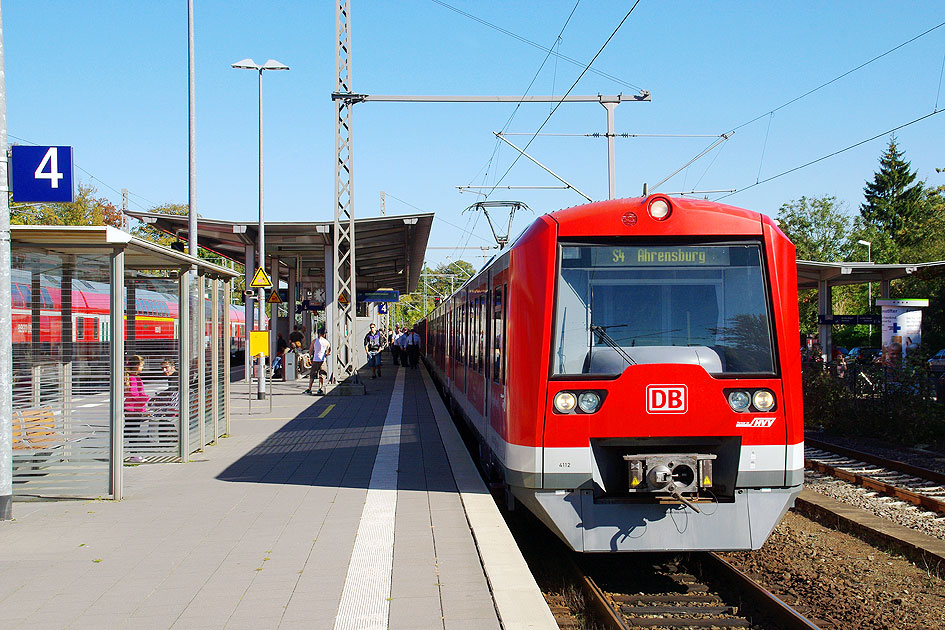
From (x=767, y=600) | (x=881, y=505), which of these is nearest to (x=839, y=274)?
(x=881, y=505)

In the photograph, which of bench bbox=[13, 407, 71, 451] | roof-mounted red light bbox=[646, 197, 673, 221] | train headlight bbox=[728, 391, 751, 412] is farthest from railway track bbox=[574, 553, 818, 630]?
bench bbox=[13, 407, 71, 451]

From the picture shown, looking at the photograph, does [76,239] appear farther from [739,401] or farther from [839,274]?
[839,274]

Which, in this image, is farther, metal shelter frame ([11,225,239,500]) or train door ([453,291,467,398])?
train door ([453,291,467,398])

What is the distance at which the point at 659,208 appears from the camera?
689 centimetres

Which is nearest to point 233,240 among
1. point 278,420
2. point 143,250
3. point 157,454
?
point 278,420

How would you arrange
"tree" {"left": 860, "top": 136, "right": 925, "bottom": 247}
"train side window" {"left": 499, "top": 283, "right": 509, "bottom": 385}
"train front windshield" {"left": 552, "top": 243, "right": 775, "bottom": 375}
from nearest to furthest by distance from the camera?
1. "train front windshield" {"left": 552, "top": 243, "right": 775, "bottom": 375}
2. "train side window" {"left": 499, "top": 283, "right": 509, "bottom": 385}
3. "tree" {"left": 860, "top": 136, "right": 925, "bottom": 247}

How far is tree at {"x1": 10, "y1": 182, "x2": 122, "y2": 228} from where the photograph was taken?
3556 centimetres

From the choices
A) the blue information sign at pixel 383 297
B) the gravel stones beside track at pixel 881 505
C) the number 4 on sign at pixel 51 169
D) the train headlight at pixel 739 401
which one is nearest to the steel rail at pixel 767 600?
the train headlight at pixel 739 401

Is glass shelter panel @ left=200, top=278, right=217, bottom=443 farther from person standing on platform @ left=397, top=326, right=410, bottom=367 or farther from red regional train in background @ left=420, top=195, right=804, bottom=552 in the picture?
person standing on platform @ left=397, top=326, right=410, bottom=367

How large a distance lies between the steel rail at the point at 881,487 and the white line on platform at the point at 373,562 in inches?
213

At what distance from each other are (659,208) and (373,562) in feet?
10.8

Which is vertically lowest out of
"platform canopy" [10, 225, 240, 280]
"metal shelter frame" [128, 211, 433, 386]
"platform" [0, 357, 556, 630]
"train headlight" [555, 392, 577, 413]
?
"platform" [0, 357, 556, 630]

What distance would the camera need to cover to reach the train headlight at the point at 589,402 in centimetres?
656

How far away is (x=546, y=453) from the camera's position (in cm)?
656
